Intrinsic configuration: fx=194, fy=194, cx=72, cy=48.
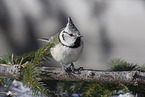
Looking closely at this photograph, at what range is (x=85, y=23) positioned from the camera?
3.29 feet

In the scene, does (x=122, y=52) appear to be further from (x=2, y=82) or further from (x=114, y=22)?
(x=2, y=82)

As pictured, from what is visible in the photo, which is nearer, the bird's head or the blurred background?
the bird's head

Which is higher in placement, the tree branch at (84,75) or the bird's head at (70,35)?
the bird's head at (70,35)

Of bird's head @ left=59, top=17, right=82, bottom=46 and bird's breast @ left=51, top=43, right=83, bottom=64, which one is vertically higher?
bird's head @ left=59, top=17, right=82, bottom=46

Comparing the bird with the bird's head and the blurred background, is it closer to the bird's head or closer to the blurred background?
the bird's head

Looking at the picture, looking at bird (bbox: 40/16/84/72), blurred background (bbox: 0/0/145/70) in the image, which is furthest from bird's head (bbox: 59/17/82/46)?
blurred background (bbox: 0/0/145/70)

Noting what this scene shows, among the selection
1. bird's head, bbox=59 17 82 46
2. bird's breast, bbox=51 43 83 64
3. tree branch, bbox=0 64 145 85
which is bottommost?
tree branch, bbox=0 64 145 85

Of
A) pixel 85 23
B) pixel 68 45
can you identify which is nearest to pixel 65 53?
pixel 68 45

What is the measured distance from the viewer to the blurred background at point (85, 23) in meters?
0.97

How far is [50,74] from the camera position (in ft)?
2.15

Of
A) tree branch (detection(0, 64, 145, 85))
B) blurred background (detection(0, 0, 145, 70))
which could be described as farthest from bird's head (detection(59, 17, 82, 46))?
blurred background (detection(0, 0, 145, 70))

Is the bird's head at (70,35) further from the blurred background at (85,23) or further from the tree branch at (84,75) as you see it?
the blurred background at (85,23)

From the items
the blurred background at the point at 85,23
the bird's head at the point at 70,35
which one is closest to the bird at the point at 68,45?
the bird's head at the point at 70,35

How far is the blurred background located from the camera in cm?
97
